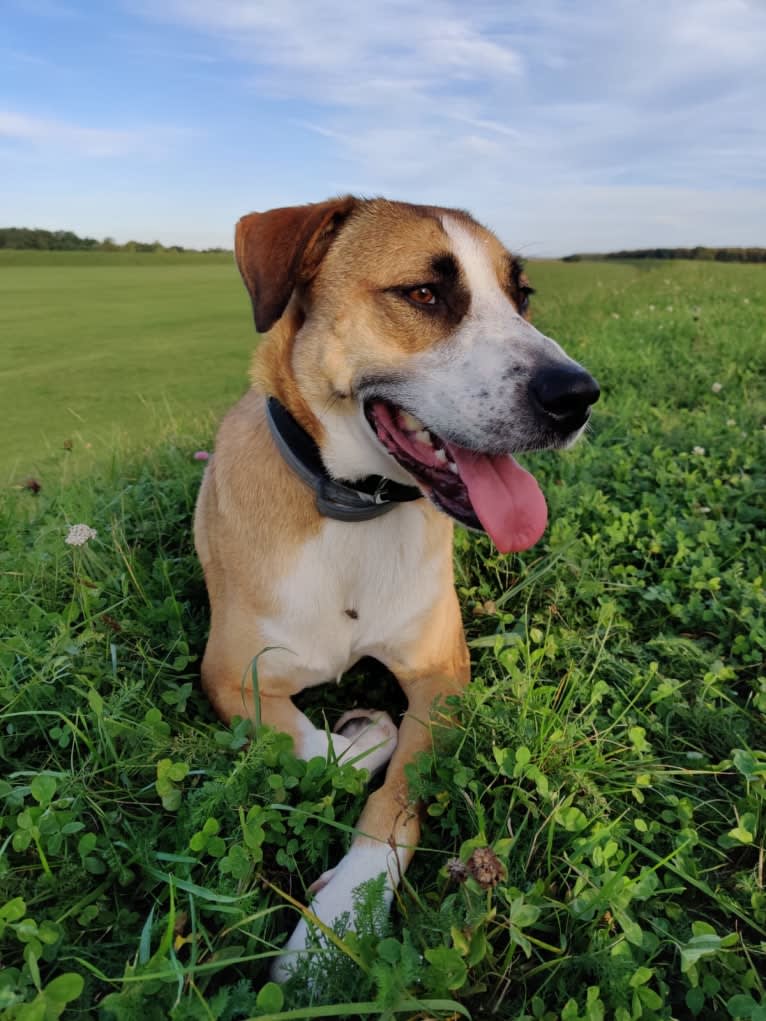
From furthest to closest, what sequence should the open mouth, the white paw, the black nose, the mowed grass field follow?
the mowed grass field < the open mouth < the black nose < the white paw

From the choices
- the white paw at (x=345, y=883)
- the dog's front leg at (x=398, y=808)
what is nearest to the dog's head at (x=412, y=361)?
the dog's front leg at (x=398, y=808)

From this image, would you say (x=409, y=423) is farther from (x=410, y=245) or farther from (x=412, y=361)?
(x=410, y=245)

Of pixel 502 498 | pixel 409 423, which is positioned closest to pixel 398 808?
pixel 502 498

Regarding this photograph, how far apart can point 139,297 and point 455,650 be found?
10.2 meters

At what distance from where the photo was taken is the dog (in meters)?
2.03

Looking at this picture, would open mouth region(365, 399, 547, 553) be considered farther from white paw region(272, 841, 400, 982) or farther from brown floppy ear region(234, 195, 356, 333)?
white paw region(272, 841, 400, 982)

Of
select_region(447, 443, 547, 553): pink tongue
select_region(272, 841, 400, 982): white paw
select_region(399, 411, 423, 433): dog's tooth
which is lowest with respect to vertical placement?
select_region(272, 841, 400, 982): white paw

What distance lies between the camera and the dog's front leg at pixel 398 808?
1717 millimetres

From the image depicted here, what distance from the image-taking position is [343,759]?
2.21 m

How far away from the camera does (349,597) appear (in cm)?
235

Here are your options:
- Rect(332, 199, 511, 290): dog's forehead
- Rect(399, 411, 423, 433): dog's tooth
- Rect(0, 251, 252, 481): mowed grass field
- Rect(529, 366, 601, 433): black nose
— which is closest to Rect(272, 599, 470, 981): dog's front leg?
Rect(399, 411, 423, 433): dog's tooth

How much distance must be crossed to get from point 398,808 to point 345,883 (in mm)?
256

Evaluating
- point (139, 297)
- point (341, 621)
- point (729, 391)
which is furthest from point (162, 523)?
point (139, 297)

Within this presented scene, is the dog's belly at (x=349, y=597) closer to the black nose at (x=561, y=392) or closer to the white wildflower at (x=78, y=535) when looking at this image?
the black nose at (x=561, y=392)
